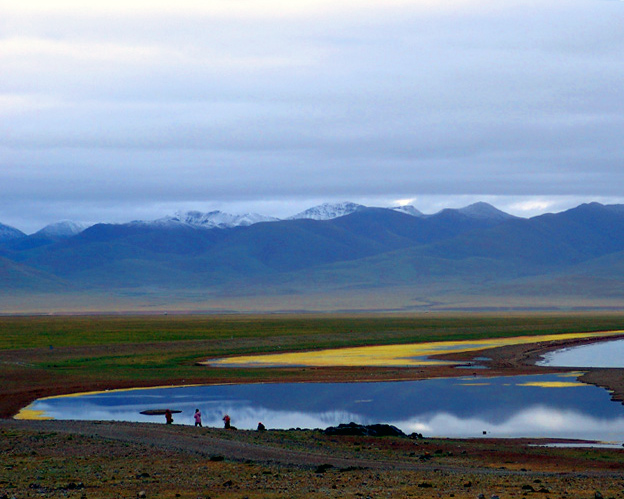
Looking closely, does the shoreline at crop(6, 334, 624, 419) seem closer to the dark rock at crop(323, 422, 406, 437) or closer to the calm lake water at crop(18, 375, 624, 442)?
the calm lake water at crop(18, 375, 624, 442)

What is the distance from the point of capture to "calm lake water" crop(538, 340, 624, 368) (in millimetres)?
61319

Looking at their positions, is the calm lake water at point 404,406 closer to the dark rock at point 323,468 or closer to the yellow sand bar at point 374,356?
the dark rock at point 323,468

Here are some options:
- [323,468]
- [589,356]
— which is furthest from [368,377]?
[323,468]

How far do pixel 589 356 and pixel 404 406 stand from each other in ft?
101

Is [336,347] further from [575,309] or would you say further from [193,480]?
[575,309]

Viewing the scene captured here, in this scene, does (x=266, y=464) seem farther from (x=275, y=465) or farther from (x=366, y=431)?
(x=366, y=431)

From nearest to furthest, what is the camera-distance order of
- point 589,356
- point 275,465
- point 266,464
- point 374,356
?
point 275,465 < point 266,464 < point 589,356 < point 374,356

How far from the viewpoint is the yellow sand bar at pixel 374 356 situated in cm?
6331

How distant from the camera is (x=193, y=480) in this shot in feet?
70.6

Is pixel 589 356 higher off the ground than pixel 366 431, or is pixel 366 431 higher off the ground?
pixel 366 431

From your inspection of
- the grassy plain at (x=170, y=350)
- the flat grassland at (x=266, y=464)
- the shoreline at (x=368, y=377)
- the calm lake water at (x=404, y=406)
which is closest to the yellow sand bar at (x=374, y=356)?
the grassy plain at (x=170, y=350)

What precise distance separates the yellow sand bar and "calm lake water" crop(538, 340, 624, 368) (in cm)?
668

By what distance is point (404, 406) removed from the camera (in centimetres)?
4166

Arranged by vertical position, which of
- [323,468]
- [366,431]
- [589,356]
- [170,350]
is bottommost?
[589,356]
